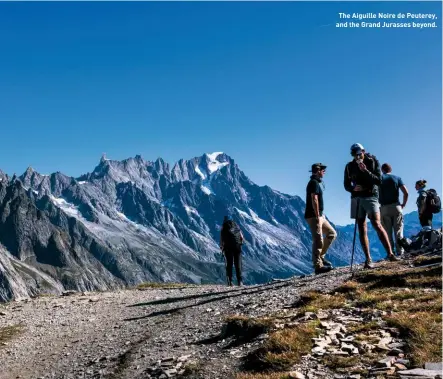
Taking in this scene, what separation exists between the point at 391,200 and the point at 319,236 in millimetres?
5687

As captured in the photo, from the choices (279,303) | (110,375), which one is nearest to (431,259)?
(279,303)

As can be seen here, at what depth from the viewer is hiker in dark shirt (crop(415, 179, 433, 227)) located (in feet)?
72.0

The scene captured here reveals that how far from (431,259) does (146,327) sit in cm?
981

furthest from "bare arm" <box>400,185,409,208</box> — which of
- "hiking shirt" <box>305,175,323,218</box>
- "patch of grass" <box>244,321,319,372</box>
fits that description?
"patch of grass" <box>244,321,319,372</box>

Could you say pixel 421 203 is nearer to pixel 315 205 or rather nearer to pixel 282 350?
pixel 315 205

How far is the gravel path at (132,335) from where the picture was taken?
9.71 m

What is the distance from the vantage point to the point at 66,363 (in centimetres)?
1134

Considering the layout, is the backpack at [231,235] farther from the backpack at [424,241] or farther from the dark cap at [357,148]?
the dark cap at [357,148]

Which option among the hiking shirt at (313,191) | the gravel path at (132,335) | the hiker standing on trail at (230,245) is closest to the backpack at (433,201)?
the hiking shirt at (313,191)

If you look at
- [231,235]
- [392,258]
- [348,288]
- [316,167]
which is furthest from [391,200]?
[348,288]

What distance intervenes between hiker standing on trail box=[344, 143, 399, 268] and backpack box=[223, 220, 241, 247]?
8.80m

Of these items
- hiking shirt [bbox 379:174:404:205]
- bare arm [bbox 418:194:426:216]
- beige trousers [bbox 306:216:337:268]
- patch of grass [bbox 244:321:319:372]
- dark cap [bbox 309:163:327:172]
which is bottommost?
patch of grass [bbox 244:321:319:372]

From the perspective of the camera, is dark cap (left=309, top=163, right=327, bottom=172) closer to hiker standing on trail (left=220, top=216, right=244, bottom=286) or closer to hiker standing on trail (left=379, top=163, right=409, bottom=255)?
hiker standing on trail (left=379, top=163, right=409, bottom=255)

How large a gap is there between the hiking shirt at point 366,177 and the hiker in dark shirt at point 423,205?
754 centimetres
